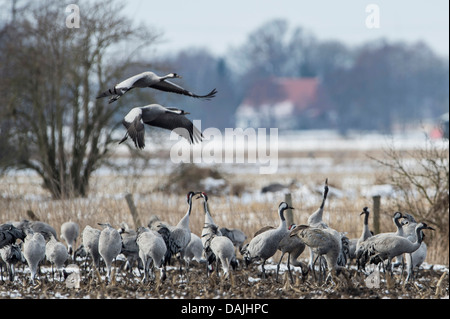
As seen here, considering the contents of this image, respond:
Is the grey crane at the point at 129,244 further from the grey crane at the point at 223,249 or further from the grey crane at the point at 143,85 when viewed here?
the grey crane at the point at 143,85

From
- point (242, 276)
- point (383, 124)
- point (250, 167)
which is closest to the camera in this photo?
point (242, 276)

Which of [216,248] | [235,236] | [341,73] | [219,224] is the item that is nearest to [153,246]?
[216,248]

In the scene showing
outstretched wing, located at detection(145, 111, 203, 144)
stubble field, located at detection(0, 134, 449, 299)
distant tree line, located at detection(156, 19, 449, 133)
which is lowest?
stubble field, located at detection(0, 134, 449, 299)

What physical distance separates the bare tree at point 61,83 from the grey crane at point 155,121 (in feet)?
31.3

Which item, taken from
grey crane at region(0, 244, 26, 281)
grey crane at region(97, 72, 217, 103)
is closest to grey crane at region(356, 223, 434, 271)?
grey crane at region(97, 72, 217, 103)

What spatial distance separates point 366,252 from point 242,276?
176cm

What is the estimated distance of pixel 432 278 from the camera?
1110 cm

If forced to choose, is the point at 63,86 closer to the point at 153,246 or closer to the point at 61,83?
the point at 61,83

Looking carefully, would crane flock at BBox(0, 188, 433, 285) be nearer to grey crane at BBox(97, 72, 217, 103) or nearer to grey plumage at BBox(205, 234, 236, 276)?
grey plumage at BBox(205, 234, 236, 276)

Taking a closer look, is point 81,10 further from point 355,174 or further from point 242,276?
point 355,174

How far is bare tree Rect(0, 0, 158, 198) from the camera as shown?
61.3ft

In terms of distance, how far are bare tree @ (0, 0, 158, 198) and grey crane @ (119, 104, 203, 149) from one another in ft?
31.3

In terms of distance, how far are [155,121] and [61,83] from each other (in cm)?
1047
